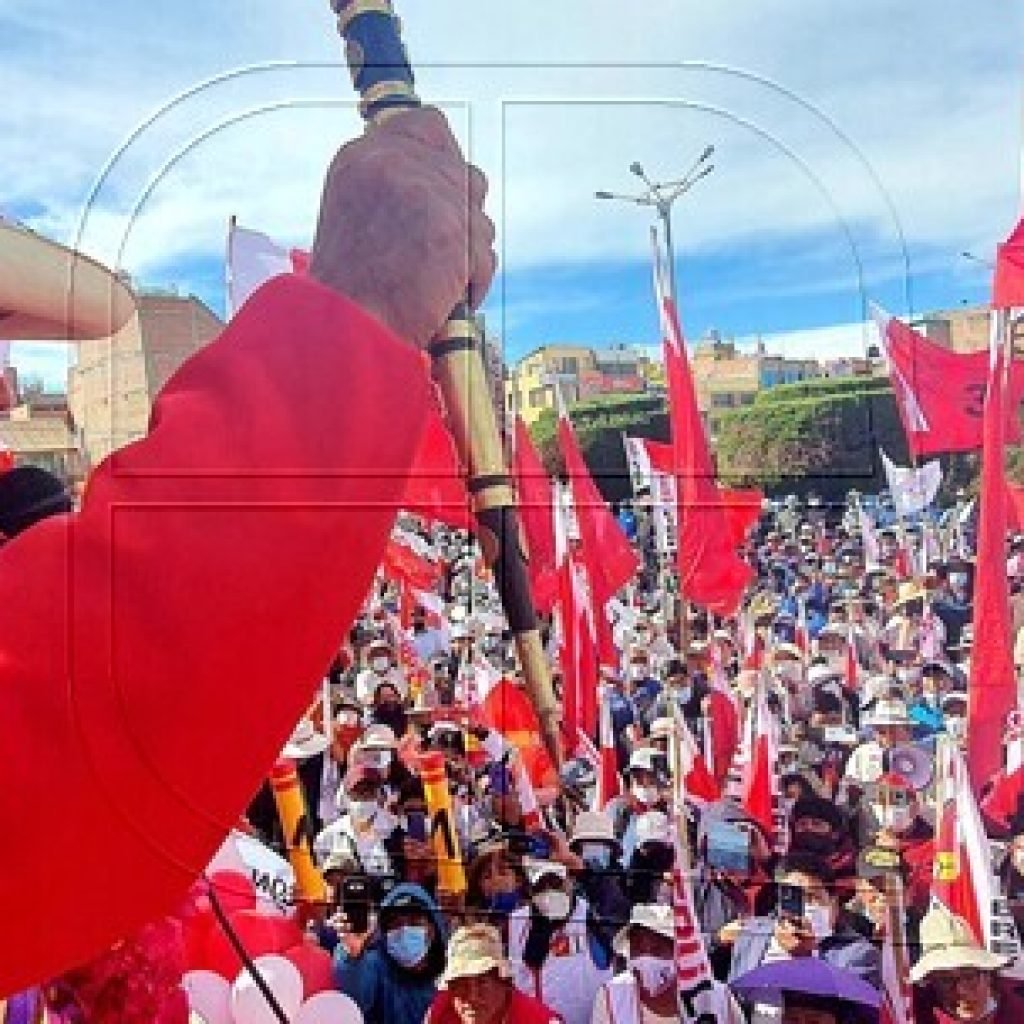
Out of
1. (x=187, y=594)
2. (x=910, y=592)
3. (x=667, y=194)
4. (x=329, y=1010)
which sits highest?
(x=667, y=194)

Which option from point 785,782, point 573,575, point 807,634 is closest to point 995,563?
point 807,634

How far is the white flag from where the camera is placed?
1.69 metres

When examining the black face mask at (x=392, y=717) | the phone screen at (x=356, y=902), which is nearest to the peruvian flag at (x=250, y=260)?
the black face mask at (x=392, y=717)

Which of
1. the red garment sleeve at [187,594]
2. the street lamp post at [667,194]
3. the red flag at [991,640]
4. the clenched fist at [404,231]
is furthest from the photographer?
the red flag at [991,640]

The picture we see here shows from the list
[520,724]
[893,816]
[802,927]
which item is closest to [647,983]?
[802,927]

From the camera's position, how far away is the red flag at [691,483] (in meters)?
1.62

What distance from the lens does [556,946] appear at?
1.84m

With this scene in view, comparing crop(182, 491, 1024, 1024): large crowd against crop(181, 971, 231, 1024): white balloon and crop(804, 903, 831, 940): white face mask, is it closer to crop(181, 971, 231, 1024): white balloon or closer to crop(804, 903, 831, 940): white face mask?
crop(804, 903, 831, 940): white face mask

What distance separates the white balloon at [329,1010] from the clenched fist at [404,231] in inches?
43.6

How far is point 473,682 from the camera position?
1.72 meters

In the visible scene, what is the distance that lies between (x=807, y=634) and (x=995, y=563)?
→ 10.7 inches

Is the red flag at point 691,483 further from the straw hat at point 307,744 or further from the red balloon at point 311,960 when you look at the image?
the red balloon at point 311,960

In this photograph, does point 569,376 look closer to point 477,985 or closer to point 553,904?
point 553,904

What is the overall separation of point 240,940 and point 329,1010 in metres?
0.30
